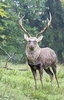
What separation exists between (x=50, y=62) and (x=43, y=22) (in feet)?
79.7

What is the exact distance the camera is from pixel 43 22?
114ft

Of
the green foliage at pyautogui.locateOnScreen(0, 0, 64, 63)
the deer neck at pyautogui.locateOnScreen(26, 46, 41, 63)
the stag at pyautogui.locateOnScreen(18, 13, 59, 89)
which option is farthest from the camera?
the green foliage at pyautogui.locateOnScreen(0, 0, 64, 63)

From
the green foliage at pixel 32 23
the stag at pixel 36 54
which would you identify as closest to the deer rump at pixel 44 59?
the stag at pixel 36 54

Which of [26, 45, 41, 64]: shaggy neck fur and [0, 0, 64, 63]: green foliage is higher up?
[26, 45, 41, 64]: shaggy neck fur

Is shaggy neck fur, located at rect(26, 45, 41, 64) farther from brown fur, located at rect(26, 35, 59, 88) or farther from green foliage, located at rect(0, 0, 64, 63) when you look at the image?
green foliage, located at rect(0, 0, 64, 63)

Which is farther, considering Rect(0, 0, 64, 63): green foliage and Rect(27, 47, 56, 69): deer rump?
Rect(0, 0, 64, 63): green foliage

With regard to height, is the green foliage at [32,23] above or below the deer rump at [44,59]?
below

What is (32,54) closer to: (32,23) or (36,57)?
(36,57)

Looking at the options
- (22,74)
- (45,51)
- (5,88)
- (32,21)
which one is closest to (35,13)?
(32,21)

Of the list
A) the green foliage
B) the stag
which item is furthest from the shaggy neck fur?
the green foliage

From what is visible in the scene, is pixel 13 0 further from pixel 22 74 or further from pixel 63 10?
pixel 22 74

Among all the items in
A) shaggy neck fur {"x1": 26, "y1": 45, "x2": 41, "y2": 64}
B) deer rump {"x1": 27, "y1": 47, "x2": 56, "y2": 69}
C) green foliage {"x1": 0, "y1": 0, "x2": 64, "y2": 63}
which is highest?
shaggy neck fur {"x1": 26, "y1": 45, "x2": 41, "y2": 64}

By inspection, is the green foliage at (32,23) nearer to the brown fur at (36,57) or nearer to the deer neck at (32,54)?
the brown fur at (36,57)

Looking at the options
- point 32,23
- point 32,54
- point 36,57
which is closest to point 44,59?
point 36,57
